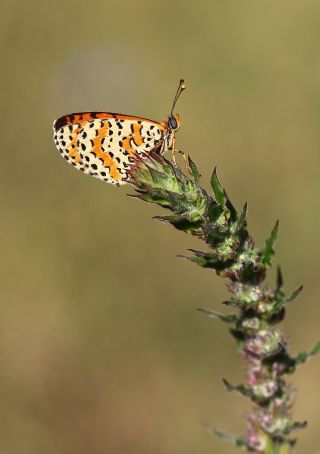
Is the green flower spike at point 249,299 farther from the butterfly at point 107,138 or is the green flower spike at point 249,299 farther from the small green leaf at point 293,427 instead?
the butterfly at point 107,138

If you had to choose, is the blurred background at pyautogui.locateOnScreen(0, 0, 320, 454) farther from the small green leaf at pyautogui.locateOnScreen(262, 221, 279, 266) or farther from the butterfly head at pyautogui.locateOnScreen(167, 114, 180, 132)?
the small green leaf at pyautogui.locateOnScreen(262, 221, 279, 266)

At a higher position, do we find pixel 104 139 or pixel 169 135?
pixel 169 135

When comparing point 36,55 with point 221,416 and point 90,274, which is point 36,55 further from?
point 221,416

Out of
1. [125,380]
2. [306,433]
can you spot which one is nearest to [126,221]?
[125,380]

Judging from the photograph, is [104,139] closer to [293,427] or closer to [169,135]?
[169,135]

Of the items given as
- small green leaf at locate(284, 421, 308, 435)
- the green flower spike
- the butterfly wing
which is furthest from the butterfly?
small green leaf at locate(284, 421, 308, 435)

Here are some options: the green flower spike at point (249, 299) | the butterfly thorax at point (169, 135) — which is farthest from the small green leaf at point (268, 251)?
the butterfly thorax at point (169, 135)

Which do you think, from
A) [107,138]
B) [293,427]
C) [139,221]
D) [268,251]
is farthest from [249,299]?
[139,221]
